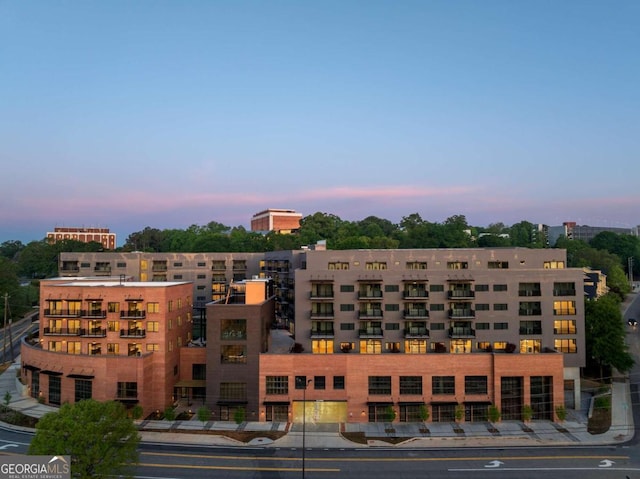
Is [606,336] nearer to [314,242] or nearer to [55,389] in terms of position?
[55,389]

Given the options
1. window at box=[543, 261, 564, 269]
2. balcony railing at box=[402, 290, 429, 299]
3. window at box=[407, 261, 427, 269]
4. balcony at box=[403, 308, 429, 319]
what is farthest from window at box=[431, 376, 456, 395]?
window at box=[543, 261, 564, 269]

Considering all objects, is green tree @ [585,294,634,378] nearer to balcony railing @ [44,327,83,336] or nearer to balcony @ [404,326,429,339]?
balcony @ [404,326,429,339]

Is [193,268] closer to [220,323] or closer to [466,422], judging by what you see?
[220,323]

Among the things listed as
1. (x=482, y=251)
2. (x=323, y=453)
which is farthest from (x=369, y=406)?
(x=482, y=251)

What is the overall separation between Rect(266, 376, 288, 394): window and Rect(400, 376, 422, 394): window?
15.7 metres

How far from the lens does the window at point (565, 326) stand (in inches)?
2707

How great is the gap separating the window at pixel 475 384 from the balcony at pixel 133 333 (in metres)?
45.4

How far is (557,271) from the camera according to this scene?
6894 cm

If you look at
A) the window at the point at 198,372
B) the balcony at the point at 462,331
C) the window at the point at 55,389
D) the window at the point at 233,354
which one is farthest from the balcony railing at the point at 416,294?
the window at the point at 55,389

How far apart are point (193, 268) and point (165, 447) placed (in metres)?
71.8

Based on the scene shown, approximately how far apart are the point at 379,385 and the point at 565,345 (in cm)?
3243

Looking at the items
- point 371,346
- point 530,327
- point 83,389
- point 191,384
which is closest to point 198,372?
point 191,384

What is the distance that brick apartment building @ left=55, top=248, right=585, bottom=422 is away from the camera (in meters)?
58.4

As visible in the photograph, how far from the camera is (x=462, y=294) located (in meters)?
68.6
